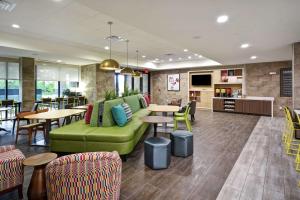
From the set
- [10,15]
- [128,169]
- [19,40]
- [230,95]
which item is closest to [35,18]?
[10,15]

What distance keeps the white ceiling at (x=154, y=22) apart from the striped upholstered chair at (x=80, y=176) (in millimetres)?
2171

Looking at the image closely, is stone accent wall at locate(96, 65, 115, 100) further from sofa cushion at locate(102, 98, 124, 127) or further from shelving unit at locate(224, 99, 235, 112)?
shelving unit at locate(224, 99, 235, 112)

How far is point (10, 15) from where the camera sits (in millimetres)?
3852

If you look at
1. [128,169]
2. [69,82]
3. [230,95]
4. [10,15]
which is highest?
[10,15]

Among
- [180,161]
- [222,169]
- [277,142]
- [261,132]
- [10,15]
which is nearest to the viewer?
[222,169]

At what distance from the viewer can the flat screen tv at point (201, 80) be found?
34.6 feet

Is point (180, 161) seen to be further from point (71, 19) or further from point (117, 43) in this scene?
point (117, 43)

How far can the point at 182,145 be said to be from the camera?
3.55 m

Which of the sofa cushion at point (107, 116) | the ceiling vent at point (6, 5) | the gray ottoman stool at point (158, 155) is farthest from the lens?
the sofa cushion at point (107, 116)

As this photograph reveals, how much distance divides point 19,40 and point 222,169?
22.0ft

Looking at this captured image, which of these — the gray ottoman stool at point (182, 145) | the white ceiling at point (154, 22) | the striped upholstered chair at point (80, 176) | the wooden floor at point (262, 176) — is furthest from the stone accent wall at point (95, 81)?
the striped upholstered chair at point (80, 176)

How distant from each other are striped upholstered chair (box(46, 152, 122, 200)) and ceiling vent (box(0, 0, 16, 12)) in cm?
330

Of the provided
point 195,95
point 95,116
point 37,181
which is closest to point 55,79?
point 95,116

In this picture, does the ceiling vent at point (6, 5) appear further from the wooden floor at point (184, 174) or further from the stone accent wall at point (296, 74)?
the stone accent wall at point (296, 74)
